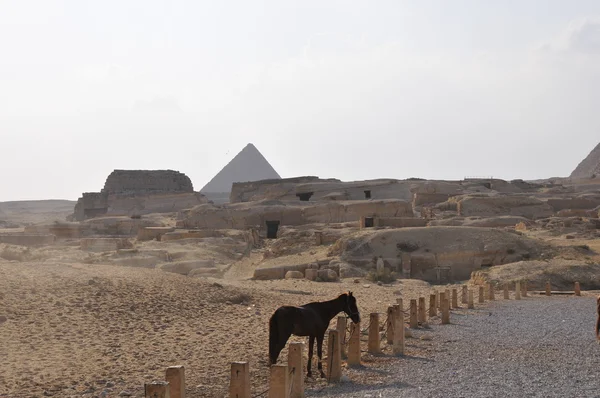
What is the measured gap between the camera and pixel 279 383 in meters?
5.50

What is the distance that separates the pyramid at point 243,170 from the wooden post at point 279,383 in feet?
262

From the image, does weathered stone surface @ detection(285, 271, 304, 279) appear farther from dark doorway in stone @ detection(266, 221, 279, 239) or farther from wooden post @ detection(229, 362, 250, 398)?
wooden post @ detection(229, 362, 250, 398)

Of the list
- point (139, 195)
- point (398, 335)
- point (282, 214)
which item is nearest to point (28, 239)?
point (282, 214)

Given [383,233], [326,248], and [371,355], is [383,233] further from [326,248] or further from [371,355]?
[371,355]

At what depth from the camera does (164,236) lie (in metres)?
28.3

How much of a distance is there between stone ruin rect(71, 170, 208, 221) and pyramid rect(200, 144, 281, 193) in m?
29.1

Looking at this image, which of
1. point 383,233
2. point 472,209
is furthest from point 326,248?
point 472,209

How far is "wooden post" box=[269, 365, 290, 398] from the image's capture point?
5496mm

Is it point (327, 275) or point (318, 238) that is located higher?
point (318, 238)

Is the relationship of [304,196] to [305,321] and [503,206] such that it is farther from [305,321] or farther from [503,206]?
[305,321]

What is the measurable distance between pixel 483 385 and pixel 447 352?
76.4 inches

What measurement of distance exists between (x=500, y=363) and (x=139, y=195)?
4709cm

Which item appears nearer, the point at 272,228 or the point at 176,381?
the point at 176,381

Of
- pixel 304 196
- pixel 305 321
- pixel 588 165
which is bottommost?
pixel 305 321
